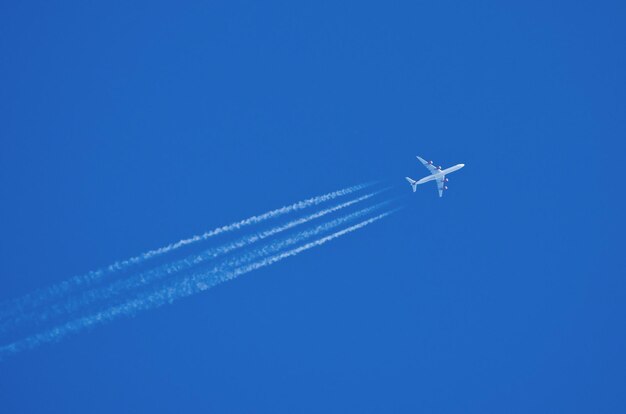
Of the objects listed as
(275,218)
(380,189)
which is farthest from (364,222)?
(275,218)

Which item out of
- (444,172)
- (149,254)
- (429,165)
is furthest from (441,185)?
(149,254)

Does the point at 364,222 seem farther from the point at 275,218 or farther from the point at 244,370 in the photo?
the point at 244,370

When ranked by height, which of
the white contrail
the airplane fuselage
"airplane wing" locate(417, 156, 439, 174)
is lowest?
the white contrail

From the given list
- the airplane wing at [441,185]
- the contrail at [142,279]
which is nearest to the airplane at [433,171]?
the airplane wing at [441,185]

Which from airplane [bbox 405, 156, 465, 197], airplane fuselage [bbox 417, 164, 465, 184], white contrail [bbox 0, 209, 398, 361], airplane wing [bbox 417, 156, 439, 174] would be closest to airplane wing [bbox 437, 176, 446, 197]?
airplane [bbox 405, 156, 465, 197]

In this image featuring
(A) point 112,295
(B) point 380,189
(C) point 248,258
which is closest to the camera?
(A) point 112,295

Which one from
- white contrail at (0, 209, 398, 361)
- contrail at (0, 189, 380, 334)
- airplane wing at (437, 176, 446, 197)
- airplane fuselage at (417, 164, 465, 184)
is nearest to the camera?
white contrail at (0, 209, 398, 361)

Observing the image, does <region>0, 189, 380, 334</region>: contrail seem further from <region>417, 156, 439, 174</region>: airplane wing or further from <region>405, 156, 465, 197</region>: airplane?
<region>417, 156, 439, 174</region>: airplane wing
